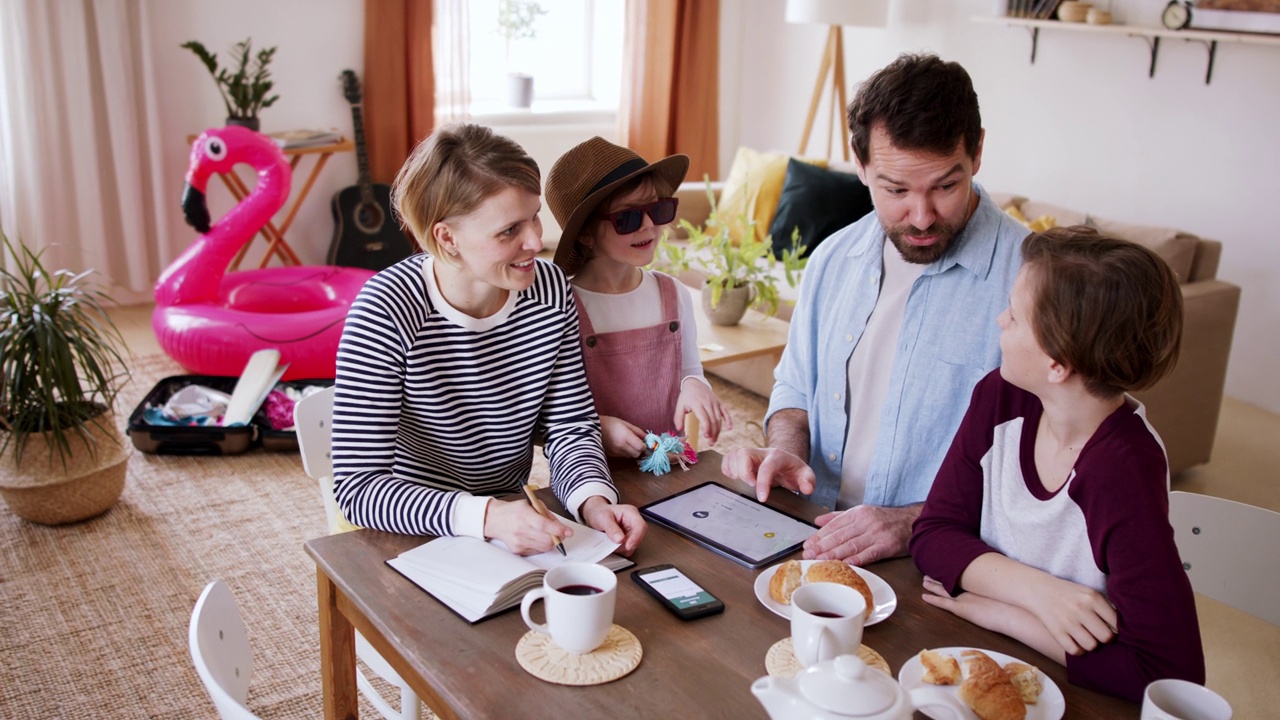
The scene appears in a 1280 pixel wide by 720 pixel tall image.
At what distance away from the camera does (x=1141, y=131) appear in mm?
4555

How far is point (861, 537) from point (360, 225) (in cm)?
446

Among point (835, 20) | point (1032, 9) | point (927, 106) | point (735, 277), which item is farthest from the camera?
point (835, 20)

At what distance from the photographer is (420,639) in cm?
122

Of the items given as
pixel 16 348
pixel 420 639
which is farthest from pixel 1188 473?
pixel 16 348

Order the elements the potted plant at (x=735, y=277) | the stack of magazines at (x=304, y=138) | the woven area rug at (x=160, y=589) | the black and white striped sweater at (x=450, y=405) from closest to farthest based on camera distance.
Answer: the black and white striped sweater at (x=450, y=405), the woven area rug at (x=160, y=589), the potted plant at (x=735, y=277), the stack of magazines at (x=304, y=138)

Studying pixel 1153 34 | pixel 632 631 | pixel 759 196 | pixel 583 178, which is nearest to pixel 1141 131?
pixel 1153 34

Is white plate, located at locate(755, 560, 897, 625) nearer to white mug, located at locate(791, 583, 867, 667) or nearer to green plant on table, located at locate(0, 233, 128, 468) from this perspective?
white mug, located at locate(791, 583, 867, 667)

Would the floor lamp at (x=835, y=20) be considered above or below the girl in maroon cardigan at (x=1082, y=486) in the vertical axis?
above

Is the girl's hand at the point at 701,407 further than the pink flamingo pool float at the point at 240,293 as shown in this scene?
No

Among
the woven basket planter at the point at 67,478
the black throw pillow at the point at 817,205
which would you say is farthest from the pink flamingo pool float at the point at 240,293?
the black throw pillow at the point at 817,205

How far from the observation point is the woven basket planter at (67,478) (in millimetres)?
2936

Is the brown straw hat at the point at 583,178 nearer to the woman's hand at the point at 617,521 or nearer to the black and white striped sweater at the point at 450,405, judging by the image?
the black and white striped sweater at the point at 450,405

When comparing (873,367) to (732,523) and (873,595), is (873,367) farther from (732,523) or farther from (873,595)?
(873,595)

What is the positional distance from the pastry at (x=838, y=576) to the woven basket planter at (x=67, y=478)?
2.44 m
